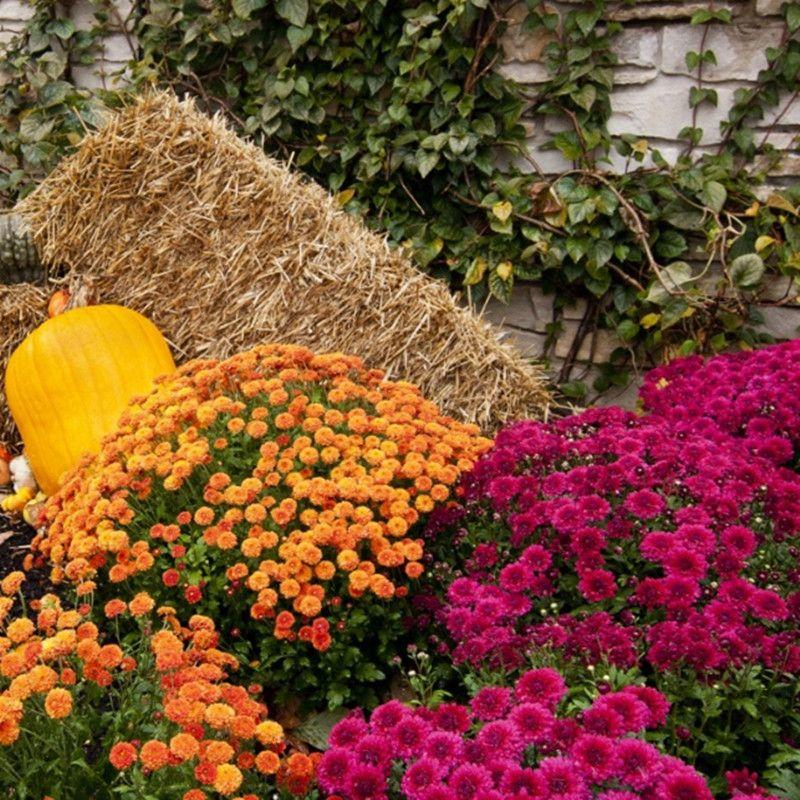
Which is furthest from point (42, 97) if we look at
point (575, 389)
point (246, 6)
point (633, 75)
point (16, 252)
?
point (575, 389)

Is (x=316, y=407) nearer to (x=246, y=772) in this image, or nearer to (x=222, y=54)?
(x=246, y=772)

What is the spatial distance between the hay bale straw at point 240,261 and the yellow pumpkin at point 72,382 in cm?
35

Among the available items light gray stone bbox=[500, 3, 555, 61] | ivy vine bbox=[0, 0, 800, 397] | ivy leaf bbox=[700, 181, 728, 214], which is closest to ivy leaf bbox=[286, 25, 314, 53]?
ivy vine bbox=[0, 0, 800, 397]

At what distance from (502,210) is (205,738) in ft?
7.88

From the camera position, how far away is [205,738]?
147 cm

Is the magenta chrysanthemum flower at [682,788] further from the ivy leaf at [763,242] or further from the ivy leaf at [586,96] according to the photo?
the ivy leaf at [586,96]

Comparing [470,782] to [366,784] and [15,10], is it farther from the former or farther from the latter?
[15,10]

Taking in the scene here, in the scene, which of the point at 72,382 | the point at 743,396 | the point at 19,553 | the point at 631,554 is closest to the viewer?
the point at 631,554

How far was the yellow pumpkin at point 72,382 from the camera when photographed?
10.0 feet

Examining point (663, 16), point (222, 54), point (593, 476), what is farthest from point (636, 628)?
point (222, 54)

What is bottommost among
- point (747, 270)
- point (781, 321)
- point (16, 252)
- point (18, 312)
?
point (18, 312)

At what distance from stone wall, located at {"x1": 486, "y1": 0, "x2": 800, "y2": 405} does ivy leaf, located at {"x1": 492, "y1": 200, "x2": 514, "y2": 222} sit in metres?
0.26

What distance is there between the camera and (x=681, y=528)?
5.60ft

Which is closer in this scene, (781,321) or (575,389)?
(781,321)
